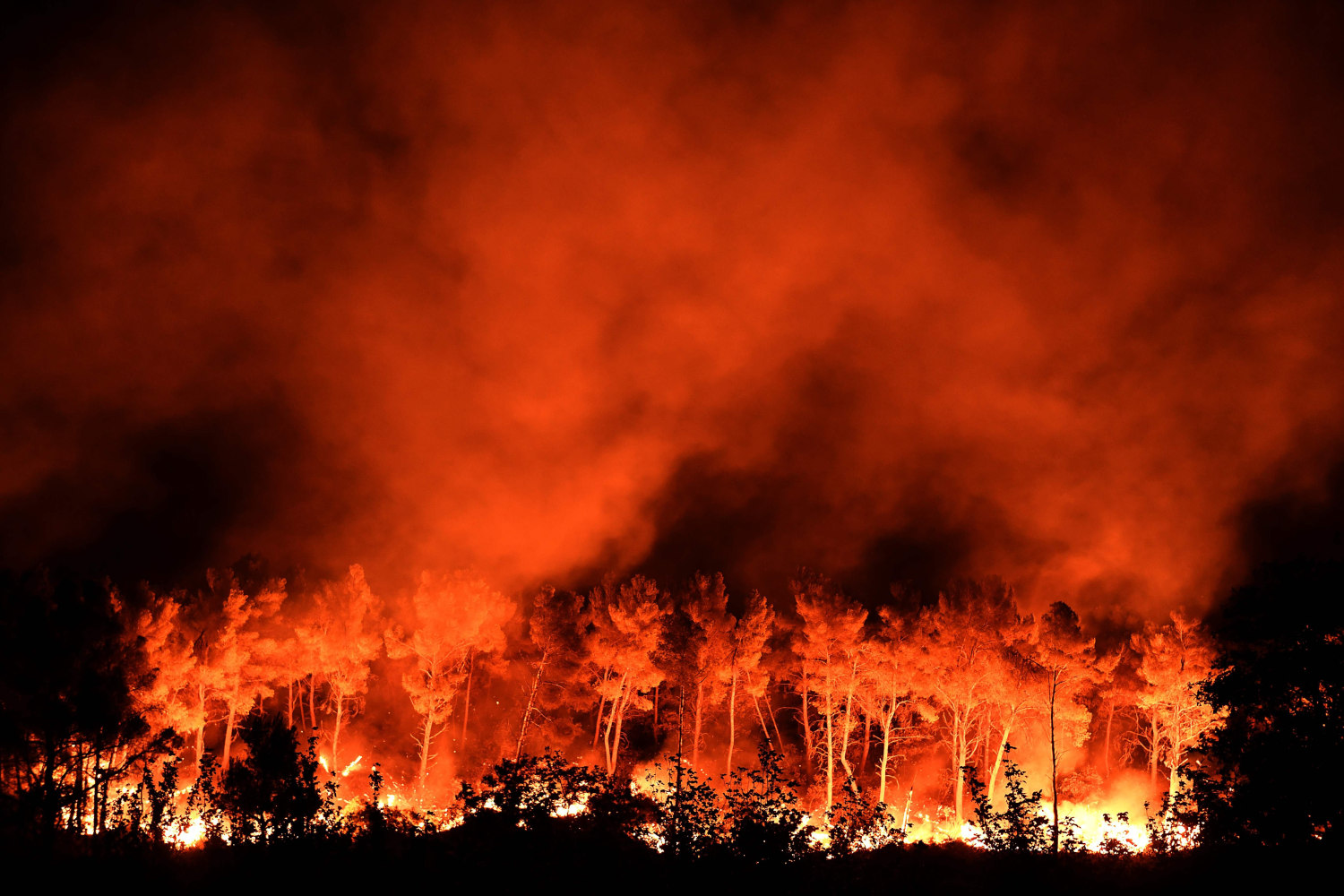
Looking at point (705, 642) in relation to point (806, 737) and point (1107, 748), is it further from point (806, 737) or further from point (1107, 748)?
point (1107, 748)

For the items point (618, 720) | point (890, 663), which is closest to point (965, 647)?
point (890, 663)

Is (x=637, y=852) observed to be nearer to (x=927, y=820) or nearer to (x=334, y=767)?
(x=927, y=820)

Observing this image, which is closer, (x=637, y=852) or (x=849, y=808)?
(x=637, y=852)

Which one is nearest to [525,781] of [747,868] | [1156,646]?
[747,868]

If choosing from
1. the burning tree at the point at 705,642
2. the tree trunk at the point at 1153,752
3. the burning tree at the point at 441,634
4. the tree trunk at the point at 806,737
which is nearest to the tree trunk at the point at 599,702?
the burning tree at the point at 705,642

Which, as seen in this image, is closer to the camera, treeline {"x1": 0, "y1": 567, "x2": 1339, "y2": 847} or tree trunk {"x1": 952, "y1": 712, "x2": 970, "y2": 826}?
treeline {"x1": 0, "y1": 567, "x2": 1339, "y2": 847}

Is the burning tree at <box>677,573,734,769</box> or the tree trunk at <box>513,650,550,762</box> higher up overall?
the burning tree at <box>677,573,734,769</box>

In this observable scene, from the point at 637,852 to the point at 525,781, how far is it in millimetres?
2655

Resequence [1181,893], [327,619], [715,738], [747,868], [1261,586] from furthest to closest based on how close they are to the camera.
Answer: [715,738]
[327,619]
[1261,586]
[1181,893]
[747,868]

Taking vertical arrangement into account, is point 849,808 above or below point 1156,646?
below

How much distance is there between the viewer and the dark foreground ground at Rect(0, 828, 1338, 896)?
12.2 metres

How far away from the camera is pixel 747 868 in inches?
507

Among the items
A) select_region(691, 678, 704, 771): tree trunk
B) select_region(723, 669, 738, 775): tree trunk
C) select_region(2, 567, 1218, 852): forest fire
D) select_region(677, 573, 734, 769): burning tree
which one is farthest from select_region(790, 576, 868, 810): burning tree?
select_region(691, 678, 704, 771): tree trunk

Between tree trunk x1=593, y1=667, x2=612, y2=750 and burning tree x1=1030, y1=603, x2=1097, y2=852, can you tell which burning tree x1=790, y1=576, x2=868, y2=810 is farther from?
tree trunk x1=593, y1=667, x2=612, y2=750
